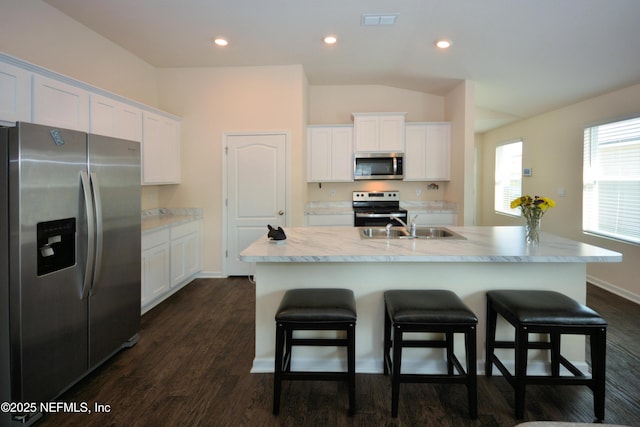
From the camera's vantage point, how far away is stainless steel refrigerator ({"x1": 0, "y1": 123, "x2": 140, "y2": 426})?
1747 millimetres

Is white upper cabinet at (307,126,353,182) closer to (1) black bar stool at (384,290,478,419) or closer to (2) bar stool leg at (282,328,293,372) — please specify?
(2) bar stool leg at (282,328,293,372)

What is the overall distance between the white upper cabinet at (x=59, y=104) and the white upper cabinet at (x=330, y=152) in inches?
114

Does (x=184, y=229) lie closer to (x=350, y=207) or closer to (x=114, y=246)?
(x=114, y=246)

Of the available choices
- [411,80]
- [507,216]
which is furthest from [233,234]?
[507,216]

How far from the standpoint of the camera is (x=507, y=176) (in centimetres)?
649

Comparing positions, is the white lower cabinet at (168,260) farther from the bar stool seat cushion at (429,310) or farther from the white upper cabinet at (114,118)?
the bar stool seat cushion at (429,310)

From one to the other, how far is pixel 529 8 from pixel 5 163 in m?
3.65

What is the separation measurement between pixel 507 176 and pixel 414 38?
13.4 ft

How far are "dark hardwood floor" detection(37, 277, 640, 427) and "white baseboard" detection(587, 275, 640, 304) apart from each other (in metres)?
1.20

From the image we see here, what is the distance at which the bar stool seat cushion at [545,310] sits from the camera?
70.9 inches

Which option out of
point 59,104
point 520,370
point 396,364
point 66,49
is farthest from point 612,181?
point 66,49

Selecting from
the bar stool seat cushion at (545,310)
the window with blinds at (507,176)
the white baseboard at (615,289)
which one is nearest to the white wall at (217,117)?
the bar stool seat cushion at (545,310)

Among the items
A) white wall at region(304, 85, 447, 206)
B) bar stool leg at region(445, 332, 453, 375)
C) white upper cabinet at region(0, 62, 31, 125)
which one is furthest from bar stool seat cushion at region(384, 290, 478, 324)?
white wall at region(304, 85, 447, 206)

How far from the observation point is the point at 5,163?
1739 mm
